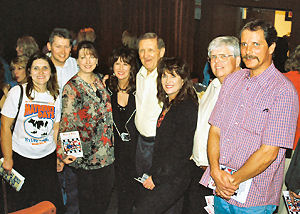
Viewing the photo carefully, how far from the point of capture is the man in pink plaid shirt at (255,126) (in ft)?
6.81

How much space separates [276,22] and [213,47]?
12.1ft

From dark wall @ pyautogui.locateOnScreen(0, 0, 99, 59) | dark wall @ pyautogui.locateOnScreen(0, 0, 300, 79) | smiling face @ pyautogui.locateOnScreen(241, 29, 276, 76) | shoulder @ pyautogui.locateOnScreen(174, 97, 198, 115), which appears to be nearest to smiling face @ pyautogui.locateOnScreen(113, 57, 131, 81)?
shoulder @ pyautogui.locateOnScreen(174, 97, 198, 115)

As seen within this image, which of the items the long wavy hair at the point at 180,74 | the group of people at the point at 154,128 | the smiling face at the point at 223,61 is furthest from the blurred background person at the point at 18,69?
the smiling face at the point at 223,61

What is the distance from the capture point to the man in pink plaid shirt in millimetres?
2074

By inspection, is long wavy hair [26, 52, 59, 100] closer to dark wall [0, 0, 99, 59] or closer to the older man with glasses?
the older man with glasses

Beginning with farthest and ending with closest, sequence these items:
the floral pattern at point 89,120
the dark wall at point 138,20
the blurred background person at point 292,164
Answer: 1. the dark wall at point 138,20
2. the floral pattern at point 89,120
3. the blurred background person at point 292,164

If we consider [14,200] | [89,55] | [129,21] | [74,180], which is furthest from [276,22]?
[14,200]

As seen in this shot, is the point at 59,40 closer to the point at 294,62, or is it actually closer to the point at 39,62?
the point at 39,62

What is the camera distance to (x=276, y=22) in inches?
233

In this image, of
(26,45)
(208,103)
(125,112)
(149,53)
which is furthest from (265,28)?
(26,45)

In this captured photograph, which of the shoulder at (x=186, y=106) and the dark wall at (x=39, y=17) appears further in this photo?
the dark wall at (x=39, y=17)

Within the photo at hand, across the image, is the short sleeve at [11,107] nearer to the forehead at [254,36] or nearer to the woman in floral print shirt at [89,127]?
the woman in floral print shirt at [89,127]

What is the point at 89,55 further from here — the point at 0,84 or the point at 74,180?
the point at 74,180

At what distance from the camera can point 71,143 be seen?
3205 millimetres
